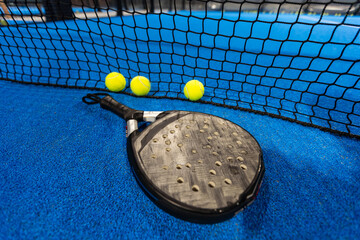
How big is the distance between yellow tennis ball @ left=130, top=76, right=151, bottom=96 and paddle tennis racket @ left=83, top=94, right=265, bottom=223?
520mm

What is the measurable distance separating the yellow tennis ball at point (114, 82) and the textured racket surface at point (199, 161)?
27.8 inches

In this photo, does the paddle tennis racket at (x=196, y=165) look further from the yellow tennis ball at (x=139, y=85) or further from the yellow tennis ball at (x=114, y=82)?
the yellow tennis ball at (x=114, y=82)

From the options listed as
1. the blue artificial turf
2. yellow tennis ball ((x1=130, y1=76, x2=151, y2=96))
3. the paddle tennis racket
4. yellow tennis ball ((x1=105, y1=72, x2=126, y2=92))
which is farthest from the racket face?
yellow tennis ball ((x1=105, y1=72, x2=126, y2=92))

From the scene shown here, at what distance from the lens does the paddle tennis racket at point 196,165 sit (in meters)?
0.58

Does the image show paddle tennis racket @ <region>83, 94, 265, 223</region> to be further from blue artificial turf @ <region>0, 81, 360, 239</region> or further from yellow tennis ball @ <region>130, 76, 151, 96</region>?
yellow tennis ball @ <region>130, 76, 151, 96</region>

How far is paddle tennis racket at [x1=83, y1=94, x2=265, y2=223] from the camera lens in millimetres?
583

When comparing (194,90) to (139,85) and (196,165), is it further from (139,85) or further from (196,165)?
(196,165)

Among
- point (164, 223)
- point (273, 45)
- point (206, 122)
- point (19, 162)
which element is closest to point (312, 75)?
point (273, 45)

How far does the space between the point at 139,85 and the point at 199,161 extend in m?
0.86

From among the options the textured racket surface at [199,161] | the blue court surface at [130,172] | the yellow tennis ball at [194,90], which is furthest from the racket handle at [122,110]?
the yellow tennis ball at [194,90]

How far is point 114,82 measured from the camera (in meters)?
1.40

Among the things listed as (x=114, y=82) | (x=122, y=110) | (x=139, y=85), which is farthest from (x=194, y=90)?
(x=114, y=82)

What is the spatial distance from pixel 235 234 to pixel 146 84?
3.57 ft

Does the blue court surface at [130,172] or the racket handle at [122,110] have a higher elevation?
the racket handle at [122,110]
